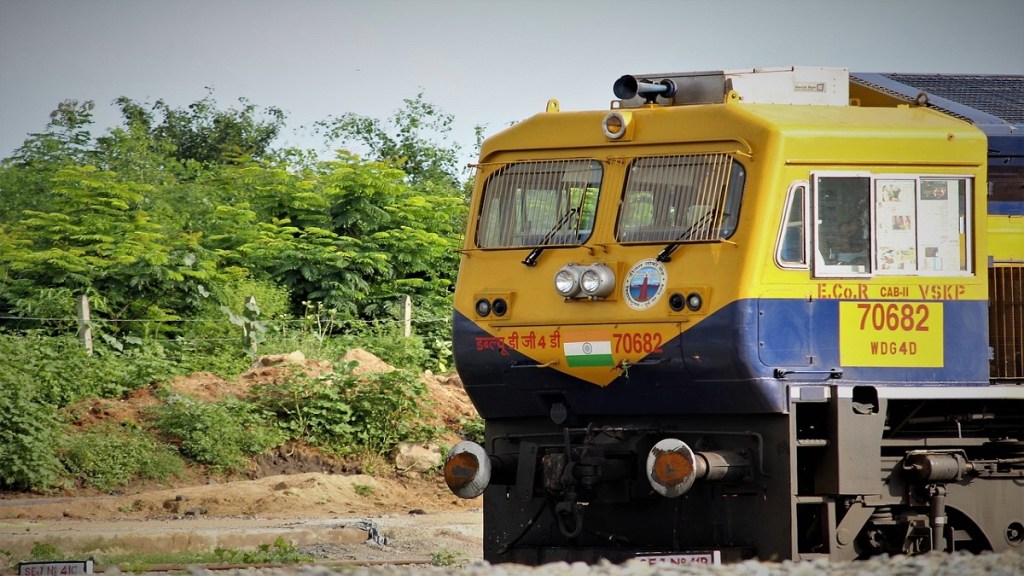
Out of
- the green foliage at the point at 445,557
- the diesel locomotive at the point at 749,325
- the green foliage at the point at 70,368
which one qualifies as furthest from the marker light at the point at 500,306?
the green foliage at the point at 70,368

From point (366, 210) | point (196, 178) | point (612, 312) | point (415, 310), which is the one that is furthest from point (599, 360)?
point (196, 178)

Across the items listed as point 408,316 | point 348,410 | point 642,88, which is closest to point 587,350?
point 642,88

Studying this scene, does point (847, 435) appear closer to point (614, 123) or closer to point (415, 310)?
point (614, 123)

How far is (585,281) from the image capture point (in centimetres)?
973

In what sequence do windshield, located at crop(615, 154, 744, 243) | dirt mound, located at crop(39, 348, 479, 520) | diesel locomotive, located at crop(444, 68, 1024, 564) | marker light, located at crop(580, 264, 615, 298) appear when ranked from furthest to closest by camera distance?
dirt mound, located at crop(39, 348, 479, 520), marker light, located at crop(580, 264, 615, 298), windshield, located at crop(615, 154, 744, 243), diesel locomotive, located at crop(444, 68, 1024, 564)

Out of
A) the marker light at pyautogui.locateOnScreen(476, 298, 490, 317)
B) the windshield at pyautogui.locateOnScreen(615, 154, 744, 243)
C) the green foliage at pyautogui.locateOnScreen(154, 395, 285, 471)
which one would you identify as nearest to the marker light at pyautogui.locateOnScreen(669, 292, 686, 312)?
the windshield at pyautogui.locateOnScreen(615, 154, 744, 243)

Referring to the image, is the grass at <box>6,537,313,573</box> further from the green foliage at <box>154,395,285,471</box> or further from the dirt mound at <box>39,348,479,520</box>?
the green foliage at <box>154,395,285,471</box>

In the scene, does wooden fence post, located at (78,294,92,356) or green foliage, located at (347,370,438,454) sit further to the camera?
wooden fence post, located at (78,294,92,356)

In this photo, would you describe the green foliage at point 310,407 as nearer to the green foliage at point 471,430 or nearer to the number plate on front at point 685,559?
the green foliage at point 471,430

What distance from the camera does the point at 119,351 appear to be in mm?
21422

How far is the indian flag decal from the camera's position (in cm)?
973

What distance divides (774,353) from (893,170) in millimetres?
1571

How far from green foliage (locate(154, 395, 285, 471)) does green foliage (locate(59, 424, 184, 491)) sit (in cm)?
37

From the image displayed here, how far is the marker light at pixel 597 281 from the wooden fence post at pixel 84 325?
12848mm
